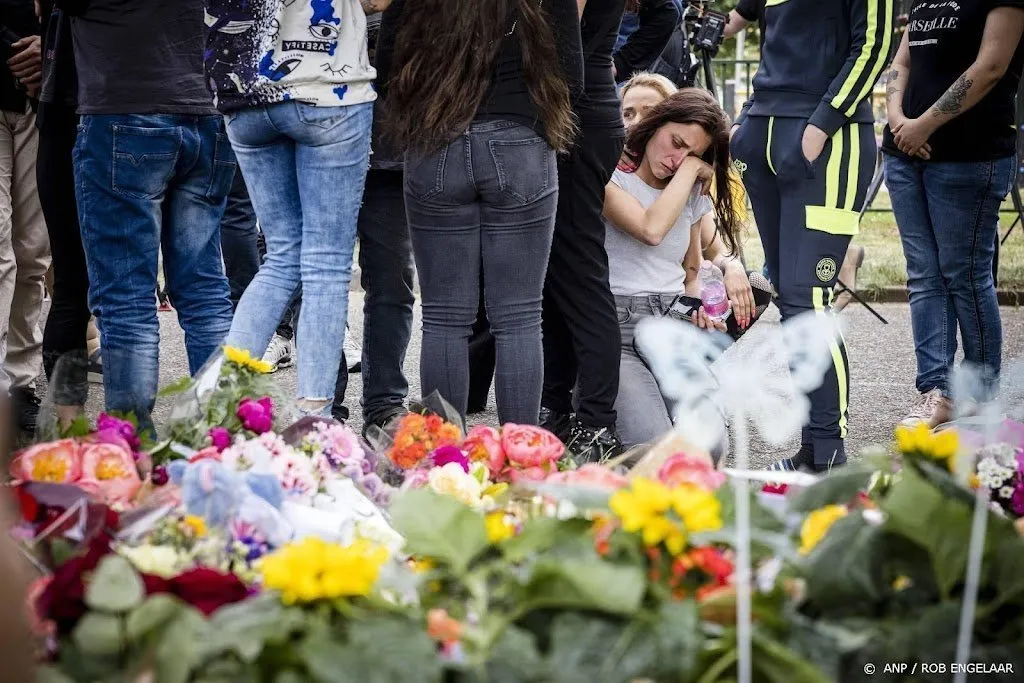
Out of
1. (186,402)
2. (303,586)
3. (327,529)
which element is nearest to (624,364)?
(186,402)

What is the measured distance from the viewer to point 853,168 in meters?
3.43

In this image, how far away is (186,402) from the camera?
1749 millimetres

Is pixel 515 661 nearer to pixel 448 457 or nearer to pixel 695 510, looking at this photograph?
pixel 695 510

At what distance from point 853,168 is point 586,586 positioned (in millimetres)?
2805

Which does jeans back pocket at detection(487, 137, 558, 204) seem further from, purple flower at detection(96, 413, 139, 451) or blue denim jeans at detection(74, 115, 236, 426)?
purple flower at detection(96, 413, 139, 451)

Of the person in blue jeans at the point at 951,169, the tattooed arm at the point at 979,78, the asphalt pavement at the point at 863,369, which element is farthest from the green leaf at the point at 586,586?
the tattooed arm at the point at 979,78

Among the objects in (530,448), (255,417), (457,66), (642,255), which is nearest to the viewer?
(255,417)

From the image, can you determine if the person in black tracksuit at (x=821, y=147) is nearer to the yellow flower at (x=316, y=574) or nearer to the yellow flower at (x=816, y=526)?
the yellow flower at (x=816, y=526)

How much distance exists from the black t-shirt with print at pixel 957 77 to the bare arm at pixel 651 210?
1.03m

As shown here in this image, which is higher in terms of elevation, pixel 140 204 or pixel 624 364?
pixel 140 204

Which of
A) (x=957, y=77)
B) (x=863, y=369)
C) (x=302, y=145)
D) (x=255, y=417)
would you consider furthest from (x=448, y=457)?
(x=863, y=369)

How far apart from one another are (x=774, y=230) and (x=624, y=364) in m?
0.69

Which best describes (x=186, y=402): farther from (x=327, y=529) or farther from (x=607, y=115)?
(x=607, y=115)

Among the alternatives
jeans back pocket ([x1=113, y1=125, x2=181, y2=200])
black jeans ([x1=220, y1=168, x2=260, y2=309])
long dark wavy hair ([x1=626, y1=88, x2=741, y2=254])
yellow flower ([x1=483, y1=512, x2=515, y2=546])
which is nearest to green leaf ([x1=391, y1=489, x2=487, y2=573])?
yellow flower ([x1=483, y1=512, x2=515, y2=546])
